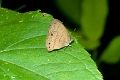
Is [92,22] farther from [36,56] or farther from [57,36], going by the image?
[36,56]

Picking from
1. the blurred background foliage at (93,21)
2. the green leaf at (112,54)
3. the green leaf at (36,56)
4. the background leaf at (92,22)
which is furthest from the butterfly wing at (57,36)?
the green leaf at (112,54)

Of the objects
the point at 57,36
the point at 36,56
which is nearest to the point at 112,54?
the point at 57,36

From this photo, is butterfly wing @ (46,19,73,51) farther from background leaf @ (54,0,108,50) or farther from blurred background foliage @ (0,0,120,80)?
background leaf @ (54,0,108,50)

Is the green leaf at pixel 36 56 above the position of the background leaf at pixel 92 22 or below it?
above

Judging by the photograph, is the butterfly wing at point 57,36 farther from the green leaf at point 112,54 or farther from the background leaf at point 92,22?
the green leaf at point 112,54

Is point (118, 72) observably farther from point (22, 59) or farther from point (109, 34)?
point (22, 59)

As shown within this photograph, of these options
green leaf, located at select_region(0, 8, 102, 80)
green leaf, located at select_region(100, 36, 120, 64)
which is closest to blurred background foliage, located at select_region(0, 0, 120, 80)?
green leaf, located at select_region(100, 36, 120, 64)
